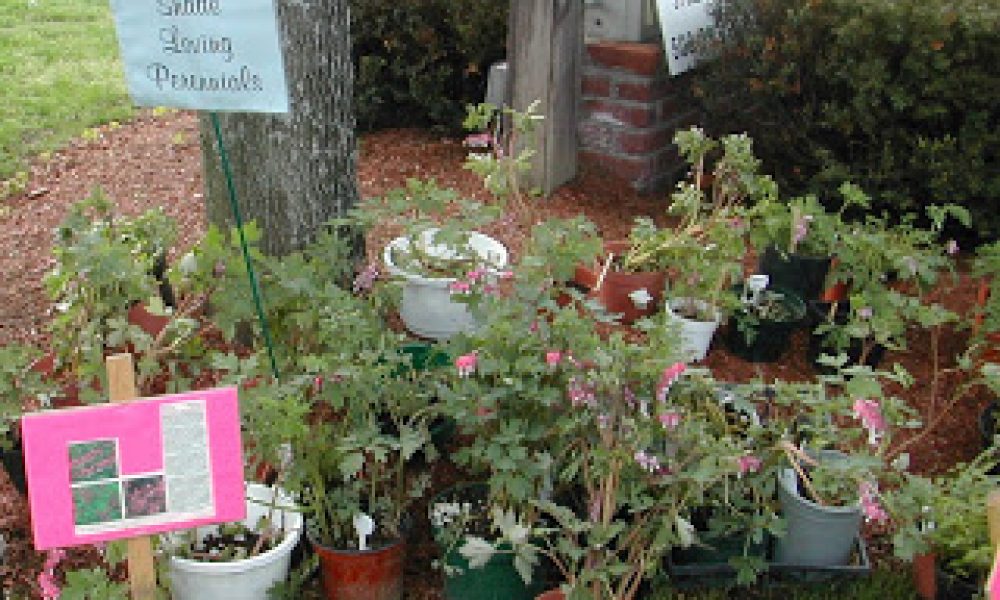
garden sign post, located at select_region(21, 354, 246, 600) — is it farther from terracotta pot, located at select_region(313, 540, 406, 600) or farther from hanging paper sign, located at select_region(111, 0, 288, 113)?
hanging paper sign, located at select_region(111, 0, 288, 113)

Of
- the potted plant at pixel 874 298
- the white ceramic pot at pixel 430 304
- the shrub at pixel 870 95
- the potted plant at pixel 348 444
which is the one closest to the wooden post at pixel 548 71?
the shrub at pixel 870 95

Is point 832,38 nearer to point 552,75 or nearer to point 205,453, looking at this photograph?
point 552,75

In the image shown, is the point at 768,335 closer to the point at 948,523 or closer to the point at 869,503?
the point at 948,523

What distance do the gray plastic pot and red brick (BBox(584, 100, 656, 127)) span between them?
238 cm

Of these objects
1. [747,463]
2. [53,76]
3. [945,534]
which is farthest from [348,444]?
[53,76]

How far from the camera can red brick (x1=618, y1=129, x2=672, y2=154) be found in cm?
485

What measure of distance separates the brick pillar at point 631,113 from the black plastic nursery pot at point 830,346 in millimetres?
1325

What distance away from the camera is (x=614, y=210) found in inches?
189

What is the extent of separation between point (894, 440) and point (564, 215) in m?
1.76

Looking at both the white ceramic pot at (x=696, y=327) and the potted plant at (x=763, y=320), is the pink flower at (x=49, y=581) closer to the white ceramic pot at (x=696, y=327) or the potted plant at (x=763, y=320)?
the white ceramic pot at (x=696, y=327)

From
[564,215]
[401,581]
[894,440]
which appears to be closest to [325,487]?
[401,581]

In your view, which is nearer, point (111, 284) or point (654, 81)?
point (111, 284)

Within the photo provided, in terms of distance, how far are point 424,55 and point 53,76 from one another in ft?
8.55

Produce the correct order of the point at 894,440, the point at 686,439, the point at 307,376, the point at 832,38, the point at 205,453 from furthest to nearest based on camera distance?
the point at 832,38
the point at 894,440
the point at 307,376
the point at 686,439
the point at 205,453
